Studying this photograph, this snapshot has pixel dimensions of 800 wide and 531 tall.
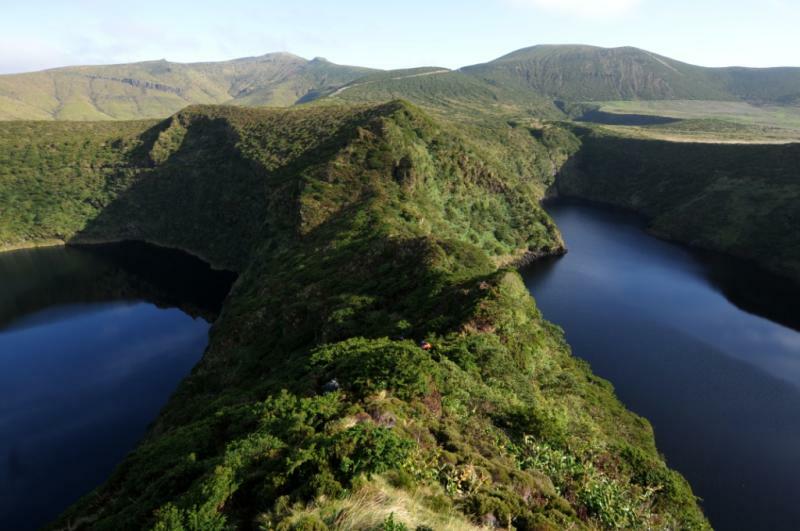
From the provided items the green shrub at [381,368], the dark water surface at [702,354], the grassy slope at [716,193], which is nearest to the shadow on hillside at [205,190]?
the dark water surface at [702,354]

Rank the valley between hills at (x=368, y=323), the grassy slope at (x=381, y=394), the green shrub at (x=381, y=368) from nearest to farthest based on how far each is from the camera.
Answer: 1. the grassy slope at (x=381, y=394)
2. the valley between hills at (x=368, y=323)
3. the green shrub at (x=381, y=368)

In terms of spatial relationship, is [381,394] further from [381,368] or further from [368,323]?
[368,323]

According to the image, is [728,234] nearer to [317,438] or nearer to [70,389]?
[317,438]

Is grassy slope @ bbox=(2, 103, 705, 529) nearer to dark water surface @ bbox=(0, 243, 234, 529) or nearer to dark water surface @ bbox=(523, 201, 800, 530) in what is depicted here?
dark water surface @ bbox=(523, 201, 800, 530)

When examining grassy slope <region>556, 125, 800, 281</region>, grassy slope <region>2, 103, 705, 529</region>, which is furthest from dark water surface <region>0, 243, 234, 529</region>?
grassy slope <region>556, 125, 800, 281</region>

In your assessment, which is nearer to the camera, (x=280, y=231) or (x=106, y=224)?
(x=280, y=231)

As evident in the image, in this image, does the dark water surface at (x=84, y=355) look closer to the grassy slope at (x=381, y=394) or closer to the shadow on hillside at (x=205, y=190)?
the shadow on hillside at (x=205, y=190)

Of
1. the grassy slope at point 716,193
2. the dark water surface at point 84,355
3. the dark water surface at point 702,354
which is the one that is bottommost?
the dark water surface at point 702,354

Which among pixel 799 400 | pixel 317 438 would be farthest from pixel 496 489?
pixel 799 400
